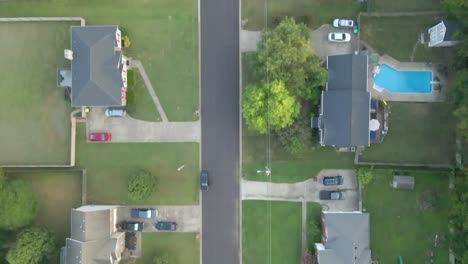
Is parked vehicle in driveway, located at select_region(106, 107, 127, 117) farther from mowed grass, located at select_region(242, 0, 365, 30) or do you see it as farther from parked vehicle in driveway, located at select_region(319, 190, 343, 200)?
parked vehicle in driveway, located at select_region(319, 190, 343, 200)

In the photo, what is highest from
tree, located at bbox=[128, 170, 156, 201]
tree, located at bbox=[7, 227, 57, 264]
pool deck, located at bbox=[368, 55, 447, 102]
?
pool deck, located at bbox=[368, 55, 447, 102]

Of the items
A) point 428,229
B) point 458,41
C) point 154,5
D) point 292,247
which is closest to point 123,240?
point 292,247

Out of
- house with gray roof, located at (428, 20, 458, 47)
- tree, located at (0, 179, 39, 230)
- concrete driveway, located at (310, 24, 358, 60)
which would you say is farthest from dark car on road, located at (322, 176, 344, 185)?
tree, located at (0, 179, 39, 230)

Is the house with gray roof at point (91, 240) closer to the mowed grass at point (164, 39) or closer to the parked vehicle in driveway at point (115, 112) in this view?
the parked vehicle in driveway at point (115, 112)

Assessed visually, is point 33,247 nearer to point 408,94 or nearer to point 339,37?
point 339,37

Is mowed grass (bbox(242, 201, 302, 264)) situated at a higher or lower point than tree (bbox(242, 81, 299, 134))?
lower

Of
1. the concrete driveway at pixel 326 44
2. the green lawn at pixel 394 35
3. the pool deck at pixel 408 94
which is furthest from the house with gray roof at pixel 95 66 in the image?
the pool deck at pixel 408 94

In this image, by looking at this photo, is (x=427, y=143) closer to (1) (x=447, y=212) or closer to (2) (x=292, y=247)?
(1) (x=447, y=212)
